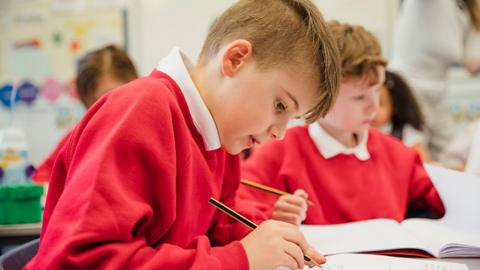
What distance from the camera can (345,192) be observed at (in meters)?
1.08

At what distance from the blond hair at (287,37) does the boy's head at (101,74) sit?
2.94 feet

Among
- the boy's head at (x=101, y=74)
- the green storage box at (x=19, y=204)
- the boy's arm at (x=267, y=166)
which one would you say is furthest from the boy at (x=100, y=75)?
the boy's arm at (x=267, y=166)

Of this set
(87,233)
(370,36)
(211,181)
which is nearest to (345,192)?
(370,36)

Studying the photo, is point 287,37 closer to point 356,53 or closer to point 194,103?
point 194,103

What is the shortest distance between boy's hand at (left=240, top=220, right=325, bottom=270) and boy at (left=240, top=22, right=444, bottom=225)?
1.33 feet

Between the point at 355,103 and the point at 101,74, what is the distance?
0.85m

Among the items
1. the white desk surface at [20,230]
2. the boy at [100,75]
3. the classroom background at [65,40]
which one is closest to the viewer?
the white desk surface at [20,230]

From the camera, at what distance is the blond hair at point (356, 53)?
106 centimetres

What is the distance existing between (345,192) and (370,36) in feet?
1.22

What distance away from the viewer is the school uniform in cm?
50

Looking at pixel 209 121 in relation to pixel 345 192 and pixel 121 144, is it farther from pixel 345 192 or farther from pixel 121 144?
pixel 345 192

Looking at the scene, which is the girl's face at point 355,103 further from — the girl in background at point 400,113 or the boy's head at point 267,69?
the girl in background at point 400,113

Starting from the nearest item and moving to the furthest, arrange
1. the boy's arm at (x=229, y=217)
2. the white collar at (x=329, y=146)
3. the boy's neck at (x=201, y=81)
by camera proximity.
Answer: the boy's neck at (x=201, y=81), the boy's arm at (x=229, y=217), the white collar at (x=329, y=146)

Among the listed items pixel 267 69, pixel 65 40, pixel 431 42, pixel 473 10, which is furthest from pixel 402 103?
pixel 65 40
